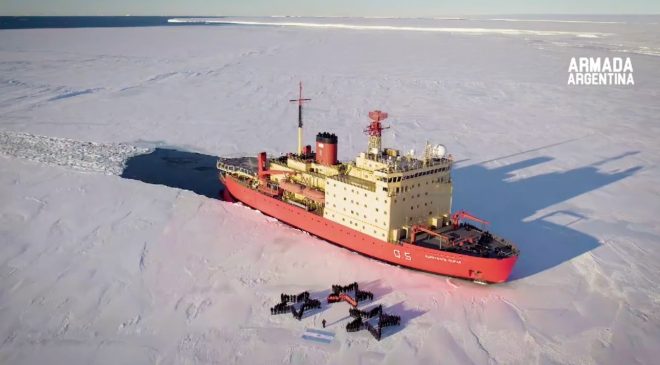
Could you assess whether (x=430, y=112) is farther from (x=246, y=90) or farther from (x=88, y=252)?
(x=88, y=252)

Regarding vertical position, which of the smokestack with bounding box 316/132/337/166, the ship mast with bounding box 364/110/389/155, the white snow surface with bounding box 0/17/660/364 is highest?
the ship mast with bounding box 364/110/389/155

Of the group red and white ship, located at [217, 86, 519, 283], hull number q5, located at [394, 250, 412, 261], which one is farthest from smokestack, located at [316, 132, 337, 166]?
hull number q5, located at [394, 250, 412, 261]

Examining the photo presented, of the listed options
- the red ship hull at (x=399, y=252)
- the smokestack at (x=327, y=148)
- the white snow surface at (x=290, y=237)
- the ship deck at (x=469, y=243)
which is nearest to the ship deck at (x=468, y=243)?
the ship deck at (x=469, y=243)

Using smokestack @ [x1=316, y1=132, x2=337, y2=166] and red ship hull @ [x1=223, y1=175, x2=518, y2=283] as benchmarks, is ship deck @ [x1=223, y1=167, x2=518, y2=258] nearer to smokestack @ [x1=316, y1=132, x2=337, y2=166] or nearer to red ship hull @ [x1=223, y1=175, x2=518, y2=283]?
red ship hull @ [x1=223, y1=175, x2=518, y2=283]

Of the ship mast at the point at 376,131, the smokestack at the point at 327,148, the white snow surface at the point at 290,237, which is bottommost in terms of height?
the white snow surface at the point at 290,237

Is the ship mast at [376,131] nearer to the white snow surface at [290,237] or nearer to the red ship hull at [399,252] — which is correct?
the red ship hull at [399,252]

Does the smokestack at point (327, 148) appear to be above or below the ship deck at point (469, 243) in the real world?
above

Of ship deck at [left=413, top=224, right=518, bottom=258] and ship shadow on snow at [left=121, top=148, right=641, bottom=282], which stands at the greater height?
ship deck at [left=413, top=224, right=518, bottom=258]

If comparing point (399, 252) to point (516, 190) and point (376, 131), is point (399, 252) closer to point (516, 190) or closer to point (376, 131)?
point (376, 131)

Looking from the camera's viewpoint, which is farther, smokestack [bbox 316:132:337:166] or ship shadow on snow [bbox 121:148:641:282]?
smokestack [bbox 316:132:337:166]
